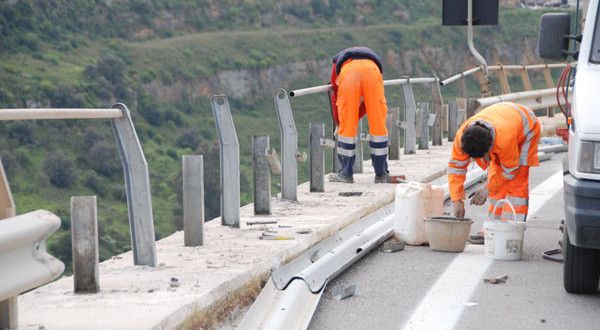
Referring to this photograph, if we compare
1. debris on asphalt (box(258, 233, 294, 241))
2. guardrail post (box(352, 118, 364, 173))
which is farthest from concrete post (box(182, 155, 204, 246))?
guardrail post (box(352, 118, 364, 173))

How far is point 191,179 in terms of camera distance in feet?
31.2

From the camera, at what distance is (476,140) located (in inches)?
396

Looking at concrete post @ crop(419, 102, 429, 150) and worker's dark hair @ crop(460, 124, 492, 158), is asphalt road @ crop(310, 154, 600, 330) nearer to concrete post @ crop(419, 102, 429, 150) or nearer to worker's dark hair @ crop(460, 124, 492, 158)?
worker's dark hair @ crop(460, 124, 492, 158)

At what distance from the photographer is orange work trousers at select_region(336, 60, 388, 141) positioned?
46.6 feet

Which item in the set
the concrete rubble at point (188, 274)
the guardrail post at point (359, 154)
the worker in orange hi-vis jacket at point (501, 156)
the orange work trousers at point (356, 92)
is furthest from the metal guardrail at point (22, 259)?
the guardrail post at point (359, 154)

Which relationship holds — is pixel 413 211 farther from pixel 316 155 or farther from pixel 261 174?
pixel 316 155

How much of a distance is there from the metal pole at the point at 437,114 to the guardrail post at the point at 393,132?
3.48m

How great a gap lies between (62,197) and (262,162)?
5937 centimetres

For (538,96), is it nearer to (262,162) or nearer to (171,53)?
(262,162)

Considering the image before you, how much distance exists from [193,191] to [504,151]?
247 cm

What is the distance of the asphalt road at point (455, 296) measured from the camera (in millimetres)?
7703

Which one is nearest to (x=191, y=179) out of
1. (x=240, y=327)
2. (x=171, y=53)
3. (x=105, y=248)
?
(x=240, y=327)

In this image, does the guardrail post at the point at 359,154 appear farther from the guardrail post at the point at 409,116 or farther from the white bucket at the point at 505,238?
the white bucket at the point at 505,238

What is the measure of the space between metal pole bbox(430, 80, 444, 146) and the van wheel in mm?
12659
